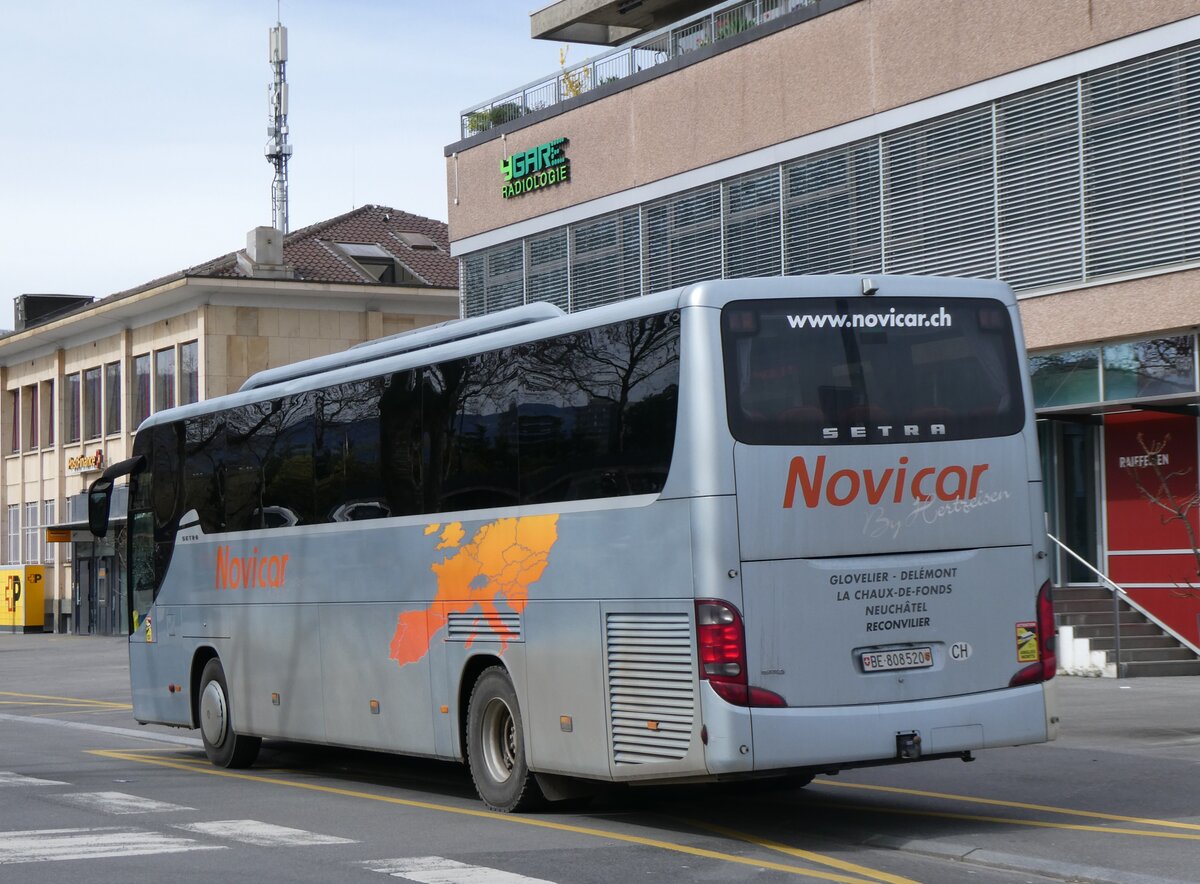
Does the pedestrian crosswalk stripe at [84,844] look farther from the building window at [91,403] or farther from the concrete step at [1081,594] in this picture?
the building window at [91,403]

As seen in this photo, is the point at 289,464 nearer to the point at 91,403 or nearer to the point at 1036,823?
the point at 1036,823

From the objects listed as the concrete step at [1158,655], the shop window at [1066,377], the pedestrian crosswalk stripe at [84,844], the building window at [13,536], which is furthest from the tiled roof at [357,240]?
the pedestrian crosswalk stripe at [84,844]

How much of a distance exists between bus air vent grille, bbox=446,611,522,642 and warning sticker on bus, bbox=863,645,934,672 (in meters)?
2.56

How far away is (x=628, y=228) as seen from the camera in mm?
31984

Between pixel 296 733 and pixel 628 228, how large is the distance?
17896 millimetres

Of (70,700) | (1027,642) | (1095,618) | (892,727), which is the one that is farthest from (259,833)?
(70,700)

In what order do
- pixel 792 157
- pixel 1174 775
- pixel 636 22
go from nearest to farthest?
pixel 1174 775, pixel 792 157, pixel 636 22

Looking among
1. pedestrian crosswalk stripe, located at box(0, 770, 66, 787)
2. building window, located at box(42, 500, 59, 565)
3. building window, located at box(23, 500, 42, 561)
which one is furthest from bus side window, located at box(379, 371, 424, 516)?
building window, located at box(23, 500, 42, 561)

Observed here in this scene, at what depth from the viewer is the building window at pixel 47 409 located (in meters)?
65.1

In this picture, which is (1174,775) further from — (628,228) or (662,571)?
(628,228)

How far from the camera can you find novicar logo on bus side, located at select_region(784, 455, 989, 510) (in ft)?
34.5

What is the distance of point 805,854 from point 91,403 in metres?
54.7

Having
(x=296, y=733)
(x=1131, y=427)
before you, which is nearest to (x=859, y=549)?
(x=296, y=733)

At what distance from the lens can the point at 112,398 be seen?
60.3 m
